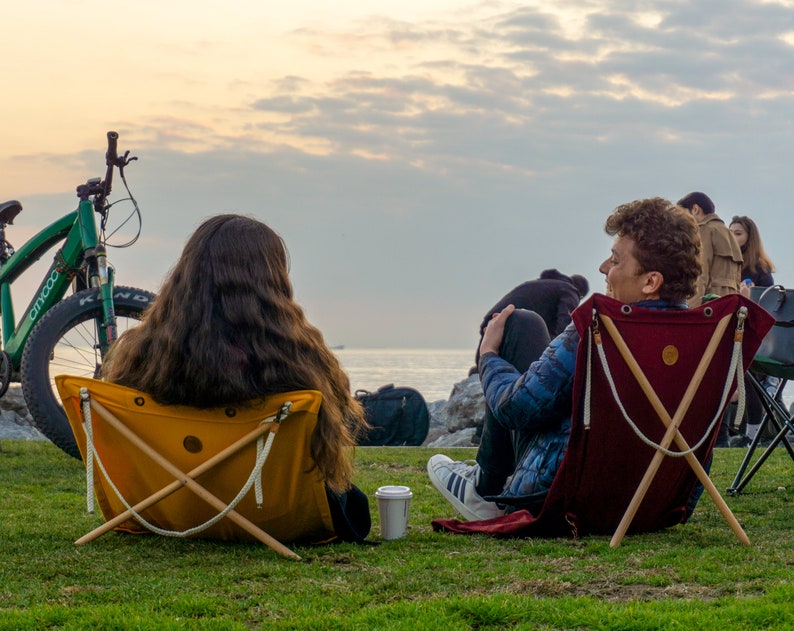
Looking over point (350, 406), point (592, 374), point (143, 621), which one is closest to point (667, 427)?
point (592, 374)

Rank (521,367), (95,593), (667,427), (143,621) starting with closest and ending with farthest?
(143,621) < (95,593) < (667,427) < (521,367)

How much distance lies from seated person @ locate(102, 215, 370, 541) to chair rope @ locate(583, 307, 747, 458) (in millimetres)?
917

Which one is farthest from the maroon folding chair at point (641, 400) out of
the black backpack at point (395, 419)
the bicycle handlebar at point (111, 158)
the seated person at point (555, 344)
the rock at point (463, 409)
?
the rock at point (463, 409)

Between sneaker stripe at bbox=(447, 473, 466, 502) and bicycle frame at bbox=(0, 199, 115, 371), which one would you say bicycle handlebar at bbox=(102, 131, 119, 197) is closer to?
bicycle frame at bbox=(0, 199, 115, 371)

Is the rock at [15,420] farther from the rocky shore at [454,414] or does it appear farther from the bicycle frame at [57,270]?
the bicycle frame at [57,270]

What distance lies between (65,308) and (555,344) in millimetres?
3577

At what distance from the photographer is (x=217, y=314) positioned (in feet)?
12.3

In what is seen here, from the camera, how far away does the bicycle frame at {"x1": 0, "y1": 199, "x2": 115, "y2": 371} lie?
259 inches

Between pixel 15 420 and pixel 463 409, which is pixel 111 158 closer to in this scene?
pixel 15 420

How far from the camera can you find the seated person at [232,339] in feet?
12.1

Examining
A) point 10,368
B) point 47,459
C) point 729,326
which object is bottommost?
point 47,459

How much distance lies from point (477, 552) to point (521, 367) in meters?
0.83

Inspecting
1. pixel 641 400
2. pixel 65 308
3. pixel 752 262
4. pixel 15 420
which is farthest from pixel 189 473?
pixel 15 420

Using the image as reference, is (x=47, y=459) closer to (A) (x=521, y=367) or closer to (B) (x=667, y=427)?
(A) (x=521, y=367)
